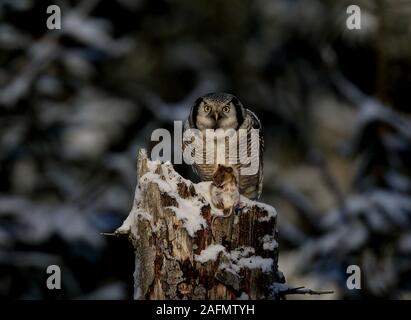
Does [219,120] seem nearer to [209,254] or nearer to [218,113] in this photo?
[218,113]

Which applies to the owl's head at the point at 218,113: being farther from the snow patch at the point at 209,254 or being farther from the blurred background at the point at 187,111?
the blurred background at the point at 187,111

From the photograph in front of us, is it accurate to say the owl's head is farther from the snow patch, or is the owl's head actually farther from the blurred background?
the blurred background

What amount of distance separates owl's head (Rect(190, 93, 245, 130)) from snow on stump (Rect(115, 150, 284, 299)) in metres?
1.15

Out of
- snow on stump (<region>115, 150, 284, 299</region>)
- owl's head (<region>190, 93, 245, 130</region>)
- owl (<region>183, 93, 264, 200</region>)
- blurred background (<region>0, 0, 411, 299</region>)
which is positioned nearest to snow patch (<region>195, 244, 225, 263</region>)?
snow on stump (<region>115, 150, 284, 299</region>)

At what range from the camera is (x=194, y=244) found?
3426 mm

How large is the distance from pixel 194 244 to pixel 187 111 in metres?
5.87

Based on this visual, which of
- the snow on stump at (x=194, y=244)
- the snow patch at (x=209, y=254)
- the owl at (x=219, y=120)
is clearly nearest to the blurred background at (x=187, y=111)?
the owl at (x=219, y=120)

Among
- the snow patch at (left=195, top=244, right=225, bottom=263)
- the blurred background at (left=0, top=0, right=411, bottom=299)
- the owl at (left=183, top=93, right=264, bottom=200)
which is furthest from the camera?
the blurred background at (left=0, top=0, right=411, bottom=299)

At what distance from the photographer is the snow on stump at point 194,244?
11.2 feet

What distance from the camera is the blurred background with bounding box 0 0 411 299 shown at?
9.22m

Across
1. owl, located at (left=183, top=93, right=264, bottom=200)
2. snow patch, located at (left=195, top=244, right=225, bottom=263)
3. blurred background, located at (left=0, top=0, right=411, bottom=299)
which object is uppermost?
blurred background, located at (left=0, top=0, right=411, bottom=299)

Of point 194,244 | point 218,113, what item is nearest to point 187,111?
point 218,113

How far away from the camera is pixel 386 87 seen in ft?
31.7
